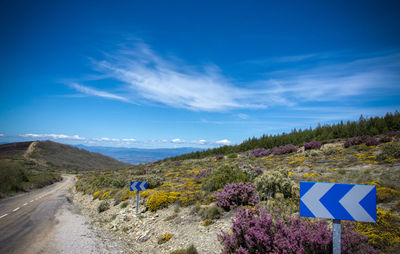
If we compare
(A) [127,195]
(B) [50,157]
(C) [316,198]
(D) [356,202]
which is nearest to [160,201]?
(A) [127,195]

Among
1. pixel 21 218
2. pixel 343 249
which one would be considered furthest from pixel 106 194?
pixel 343 249

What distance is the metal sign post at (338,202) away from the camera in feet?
10.2

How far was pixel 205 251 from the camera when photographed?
588 cm

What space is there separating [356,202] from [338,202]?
0.25 meters

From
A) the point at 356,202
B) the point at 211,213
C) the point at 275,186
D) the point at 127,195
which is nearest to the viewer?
the point at 356,202

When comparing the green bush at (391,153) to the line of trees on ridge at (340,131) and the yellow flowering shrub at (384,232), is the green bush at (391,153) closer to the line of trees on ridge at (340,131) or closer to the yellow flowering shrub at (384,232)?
the yellow flowering shrub at (384,232)

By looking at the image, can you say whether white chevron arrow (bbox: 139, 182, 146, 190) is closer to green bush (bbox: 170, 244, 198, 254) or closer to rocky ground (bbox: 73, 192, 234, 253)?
rocky ground (bbox: 73, 192, 234, 253)

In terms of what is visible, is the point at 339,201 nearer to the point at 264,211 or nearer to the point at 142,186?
→ the point at 264,211

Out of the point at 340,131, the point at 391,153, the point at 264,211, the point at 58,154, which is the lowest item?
the point at 58,154

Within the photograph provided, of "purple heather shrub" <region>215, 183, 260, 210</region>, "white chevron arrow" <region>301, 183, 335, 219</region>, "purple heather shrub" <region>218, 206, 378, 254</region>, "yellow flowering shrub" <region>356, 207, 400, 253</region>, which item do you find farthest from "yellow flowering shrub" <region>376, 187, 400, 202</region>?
"white chevron arrow" <region>301, 183, 335, 219</region>

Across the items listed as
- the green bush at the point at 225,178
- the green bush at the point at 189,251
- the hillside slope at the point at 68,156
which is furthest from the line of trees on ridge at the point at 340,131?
the hillside slope at the point at 68,156

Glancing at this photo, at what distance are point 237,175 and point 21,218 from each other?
1352 cm

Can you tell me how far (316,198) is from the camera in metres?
3.38

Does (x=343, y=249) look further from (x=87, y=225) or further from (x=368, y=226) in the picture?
(x=87, y=225)
